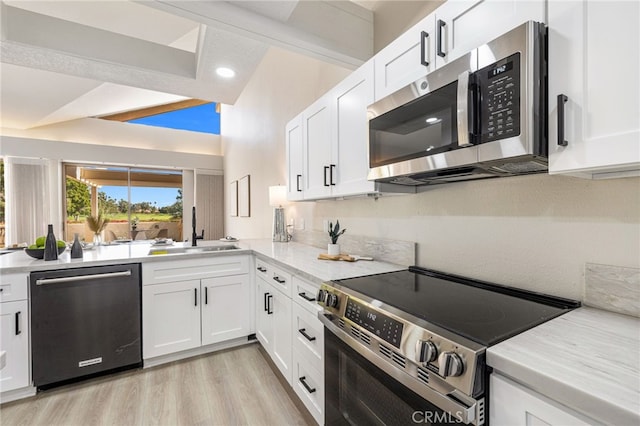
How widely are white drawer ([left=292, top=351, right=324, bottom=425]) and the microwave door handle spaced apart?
128 centimetres

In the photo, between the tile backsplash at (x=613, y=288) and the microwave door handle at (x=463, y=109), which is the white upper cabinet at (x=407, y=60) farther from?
the tile backsplash at (x=613, y=288)

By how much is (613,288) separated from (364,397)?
3.12 ft

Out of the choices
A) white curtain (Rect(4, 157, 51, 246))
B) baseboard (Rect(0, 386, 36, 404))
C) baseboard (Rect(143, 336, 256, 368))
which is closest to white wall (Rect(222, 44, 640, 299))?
baseboard (Rect(143, 336, 256, 368))

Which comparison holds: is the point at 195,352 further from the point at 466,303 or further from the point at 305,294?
the point at 466,303

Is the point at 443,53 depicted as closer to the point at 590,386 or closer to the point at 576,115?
the point at 576,115

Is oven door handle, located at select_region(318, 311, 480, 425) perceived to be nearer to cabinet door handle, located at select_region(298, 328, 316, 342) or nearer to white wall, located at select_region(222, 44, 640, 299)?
cabinet door handle, located at select_region(298, 328, 316, 342)

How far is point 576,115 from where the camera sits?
2.62ft

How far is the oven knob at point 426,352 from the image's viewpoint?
795mm

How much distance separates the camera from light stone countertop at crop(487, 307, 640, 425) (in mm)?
542

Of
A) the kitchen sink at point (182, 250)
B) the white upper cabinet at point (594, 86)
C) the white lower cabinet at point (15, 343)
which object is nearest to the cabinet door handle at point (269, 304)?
the kitchen sink at point (182, 250)

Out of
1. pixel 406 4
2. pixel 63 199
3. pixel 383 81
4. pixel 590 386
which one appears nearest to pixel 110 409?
pixel 590 386

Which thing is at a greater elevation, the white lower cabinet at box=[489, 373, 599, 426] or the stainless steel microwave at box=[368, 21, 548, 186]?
the stainless steel microwave at box=[368, 21, 548, 186]

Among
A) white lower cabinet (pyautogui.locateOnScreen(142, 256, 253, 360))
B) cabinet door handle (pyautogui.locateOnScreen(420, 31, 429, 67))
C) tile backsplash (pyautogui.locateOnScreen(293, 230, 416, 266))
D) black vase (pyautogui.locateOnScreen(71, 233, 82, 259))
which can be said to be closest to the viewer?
cabinet door handle (pyautogui.locateOnScreen(420, 31, 429, 67))

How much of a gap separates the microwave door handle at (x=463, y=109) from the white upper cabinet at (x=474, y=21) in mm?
192
